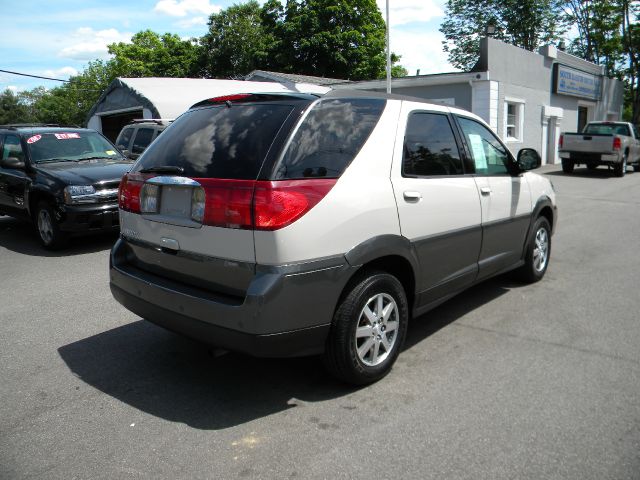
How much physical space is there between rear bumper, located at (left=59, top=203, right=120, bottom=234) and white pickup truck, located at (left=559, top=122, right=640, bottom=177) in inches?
636

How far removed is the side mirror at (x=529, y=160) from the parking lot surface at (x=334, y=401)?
128cm

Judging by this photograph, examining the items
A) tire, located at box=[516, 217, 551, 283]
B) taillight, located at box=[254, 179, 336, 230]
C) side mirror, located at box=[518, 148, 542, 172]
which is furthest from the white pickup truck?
taillight, located at box=[254, 179, 336, 230]

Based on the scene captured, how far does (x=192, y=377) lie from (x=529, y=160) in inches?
150

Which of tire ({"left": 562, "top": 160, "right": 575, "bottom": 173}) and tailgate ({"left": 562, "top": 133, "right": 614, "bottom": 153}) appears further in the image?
tire ({"left": 562, "top": 160, "right": 575, "bottom": 173})

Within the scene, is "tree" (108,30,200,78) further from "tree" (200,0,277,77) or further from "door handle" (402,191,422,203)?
"door handle" (402,191,422,203)

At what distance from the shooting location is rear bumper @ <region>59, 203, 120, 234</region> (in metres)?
7.23

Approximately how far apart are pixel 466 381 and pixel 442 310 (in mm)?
1476

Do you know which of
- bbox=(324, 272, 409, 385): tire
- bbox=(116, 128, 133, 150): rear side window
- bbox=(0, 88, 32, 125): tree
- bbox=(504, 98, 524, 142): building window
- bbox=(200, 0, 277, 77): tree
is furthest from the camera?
bbox=(0, 88, 32, 125): tree

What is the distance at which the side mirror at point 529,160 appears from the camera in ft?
17.7

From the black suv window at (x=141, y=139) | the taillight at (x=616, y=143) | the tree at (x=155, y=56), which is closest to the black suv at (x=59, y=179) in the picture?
the black suv window at (x=141, y=139)

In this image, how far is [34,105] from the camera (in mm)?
92250

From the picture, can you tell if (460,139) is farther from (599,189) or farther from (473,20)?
(473,20)

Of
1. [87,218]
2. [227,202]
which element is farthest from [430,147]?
[87,218]

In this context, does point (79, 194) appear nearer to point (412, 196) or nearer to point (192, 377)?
point (192, 377)
